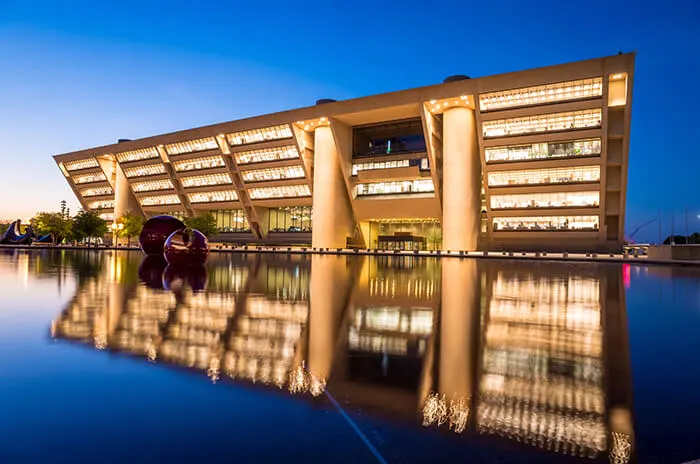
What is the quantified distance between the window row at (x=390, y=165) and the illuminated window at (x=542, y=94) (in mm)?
10909

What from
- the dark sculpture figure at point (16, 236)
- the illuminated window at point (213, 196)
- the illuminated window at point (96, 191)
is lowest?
the dark sculpture figure at point (16, 236)

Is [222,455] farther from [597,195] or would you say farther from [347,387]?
[597,195]

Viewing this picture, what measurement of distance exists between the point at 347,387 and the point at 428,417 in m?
0.92

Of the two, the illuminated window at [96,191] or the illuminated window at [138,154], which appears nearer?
the illuminated window at [138,154]

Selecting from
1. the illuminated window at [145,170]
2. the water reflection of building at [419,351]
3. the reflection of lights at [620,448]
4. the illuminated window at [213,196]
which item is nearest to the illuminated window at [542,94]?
the water reflection of building at [419,351]

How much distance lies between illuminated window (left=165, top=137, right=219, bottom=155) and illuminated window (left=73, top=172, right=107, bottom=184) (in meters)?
22.4

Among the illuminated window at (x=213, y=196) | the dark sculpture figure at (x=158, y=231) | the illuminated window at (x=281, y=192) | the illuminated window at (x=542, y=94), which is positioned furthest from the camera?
the illuminated window at (x=213, y=196)

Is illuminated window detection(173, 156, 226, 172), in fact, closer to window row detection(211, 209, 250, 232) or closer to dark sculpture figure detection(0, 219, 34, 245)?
window row detection(211, 209, 250, 232)

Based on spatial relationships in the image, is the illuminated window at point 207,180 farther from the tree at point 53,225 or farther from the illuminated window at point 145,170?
the tree at point 53,225

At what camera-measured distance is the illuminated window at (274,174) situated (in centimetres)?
6506

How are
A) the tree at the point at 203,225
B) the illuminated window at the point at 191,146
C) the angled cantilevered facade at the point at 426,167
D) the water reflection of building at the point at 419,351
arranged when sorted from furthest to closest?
the illuminated window at the point at 191,146 < the tree at the point at 203,225 < the angled cantilevered facade at the point at 426,167 < the water reflection of building at the point at 419,351

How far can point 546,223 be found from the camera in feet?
168

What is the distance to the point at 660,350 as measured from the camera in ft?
18.7

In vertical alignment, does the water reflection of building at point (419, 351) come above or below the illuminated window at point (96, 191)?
below
